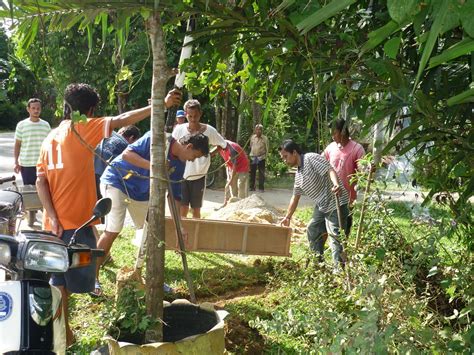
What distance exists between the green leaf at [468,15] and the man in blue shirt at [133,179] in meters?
4.10

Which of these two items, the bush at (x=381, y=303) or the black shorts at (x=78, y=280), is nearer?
the bush at (x=381, y=303)

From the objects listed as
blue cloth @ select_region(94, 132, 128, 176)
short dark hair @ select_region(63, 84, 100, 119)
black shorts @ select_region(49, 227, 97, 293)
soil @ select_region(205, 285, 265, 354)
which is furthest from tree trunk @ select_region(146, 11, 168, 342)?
blue cloth @ select_region(94, 132, 128, 176)

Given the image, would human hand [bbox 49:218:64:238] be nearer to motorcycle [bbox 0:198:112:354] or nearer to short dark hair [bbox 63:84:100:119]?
short dark hair [bbox 63:84:100:119]

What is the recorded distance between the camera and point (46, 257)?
300cm

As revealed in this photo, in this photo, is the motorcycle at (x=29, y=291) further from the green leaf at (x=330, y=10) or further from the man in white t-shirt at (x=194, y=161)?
the man in white t-shirt at (x=194, y=161)

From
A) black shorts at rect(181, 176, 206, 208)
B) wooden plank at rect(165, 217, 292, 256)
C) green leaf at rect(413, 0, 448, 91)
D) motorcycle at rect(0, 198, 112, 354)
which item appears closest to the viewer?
green leaf at rect(413, 0, 448, 91)

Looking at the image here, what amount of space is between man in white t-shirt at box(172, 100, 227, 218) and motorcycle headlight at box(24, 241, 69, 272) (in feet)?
14.0

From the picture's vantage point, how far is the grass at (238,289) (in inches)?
166

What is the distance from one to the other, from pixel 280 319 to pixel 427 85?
65.8 inches

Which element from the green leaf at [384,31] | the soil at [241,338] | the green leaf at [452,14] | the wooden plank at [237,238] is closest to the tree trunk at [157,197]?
the soil at [241,338]

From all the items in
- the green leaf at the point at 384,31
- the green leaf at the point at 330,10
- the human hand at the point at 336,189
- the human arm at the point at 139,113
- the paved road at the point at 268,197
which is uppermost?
the green leaf at the point at 384,31

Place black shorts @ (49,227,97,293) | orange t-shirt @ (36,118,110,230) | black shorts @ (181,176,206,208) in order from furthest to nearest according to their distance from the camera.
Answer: black shorts @ (181,176,206,208) < orange t-shirt @ (36,118,110,230) < black shorts @ (49,227,97,293)

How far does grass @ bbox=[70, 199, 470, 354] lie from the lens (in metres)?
4.22

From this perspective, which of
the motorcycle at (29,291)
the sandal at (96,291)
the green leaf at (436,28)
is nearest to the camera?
the green leaf at (436,28)
